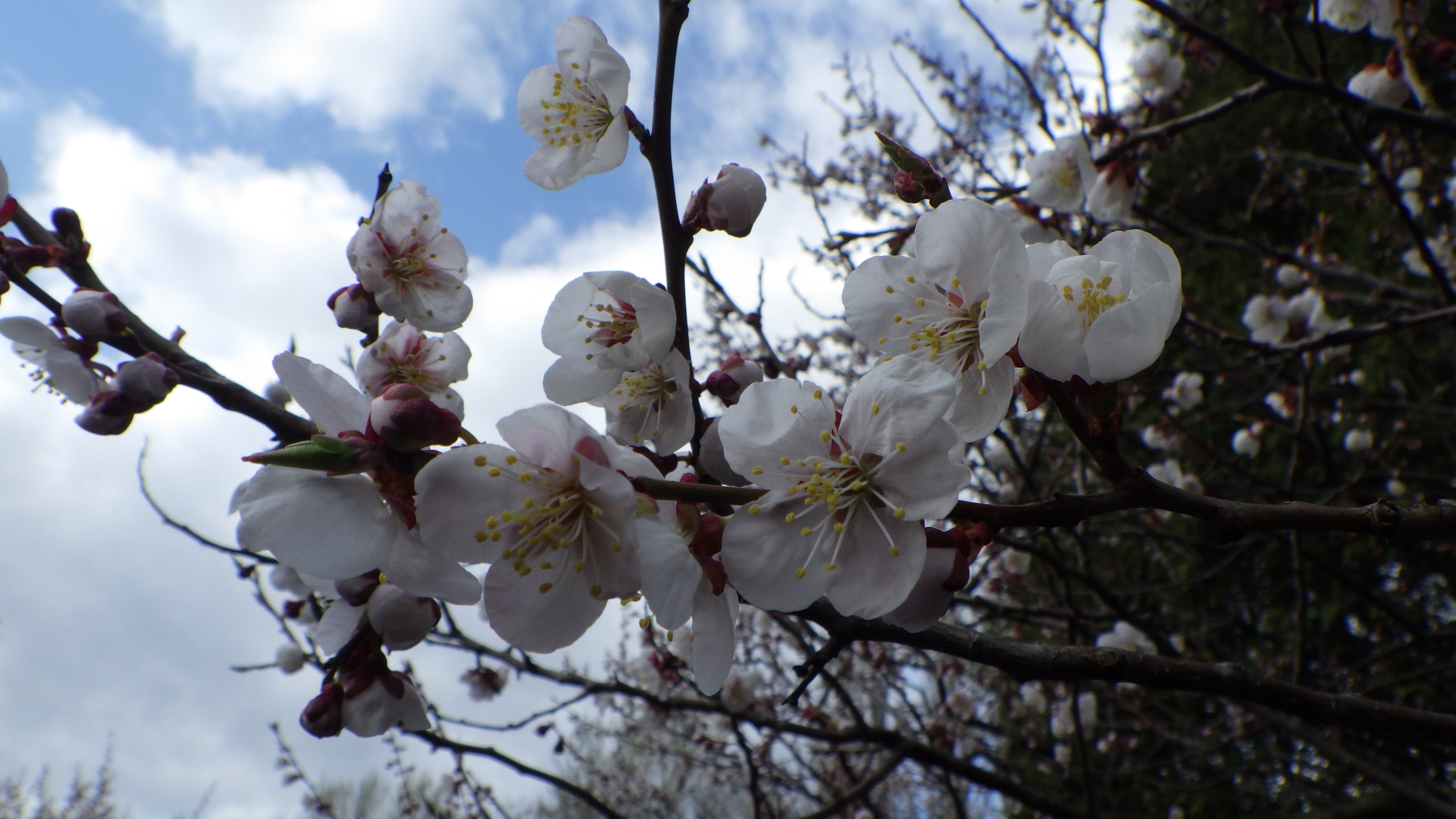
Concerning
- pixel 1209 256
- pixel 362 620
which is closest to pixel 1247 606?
pixel 362 620

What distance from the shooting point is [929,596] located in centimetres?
82

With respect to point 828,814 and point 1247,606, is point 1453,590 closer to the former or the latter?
point 1247,606

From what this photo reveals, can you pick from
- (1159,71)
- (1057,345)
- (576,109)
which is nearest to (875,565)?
(1057,345)

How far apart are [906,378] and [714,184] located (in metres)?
0.49

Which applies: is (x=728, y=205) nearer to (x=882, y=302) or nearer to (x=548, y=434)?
(x=882, y=302)

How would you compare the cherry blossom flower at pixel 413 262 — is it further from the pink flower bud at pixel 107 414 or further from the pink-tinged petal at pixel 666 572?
the pink-tinged petal at pixel 666 572

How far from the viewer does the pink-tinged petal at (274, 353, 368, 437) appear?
2.46 ft

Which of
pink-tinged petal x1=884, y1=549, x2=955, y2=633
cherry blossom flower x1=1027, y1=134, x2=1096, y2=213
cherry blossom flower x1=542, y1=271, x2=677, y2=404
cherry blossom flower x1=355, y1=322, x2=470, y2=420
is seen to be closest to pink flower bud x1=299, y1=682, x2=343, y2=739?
cherry blossom flower x1=355, y1=322, x2=470, y2=420

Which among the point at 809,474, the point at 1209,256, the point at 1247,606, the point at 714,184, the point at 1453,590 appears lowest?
the point at 809,474

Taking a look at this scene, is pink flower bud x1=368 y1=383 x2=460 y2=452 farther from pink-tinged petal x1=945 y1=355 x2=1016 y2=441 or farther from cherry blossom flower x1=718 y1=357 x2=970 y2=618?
pink-tinged petal x1=945 y1=355 x2=1016 y2=441

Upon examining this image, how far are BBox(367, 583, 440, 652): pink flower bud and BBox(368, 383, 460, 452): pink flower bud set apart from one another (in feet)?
1.41

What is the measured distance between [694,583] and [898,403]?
0.93 ft

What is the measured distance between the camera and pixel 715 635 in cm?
84

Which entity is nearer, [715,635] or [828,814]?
[715,635]
